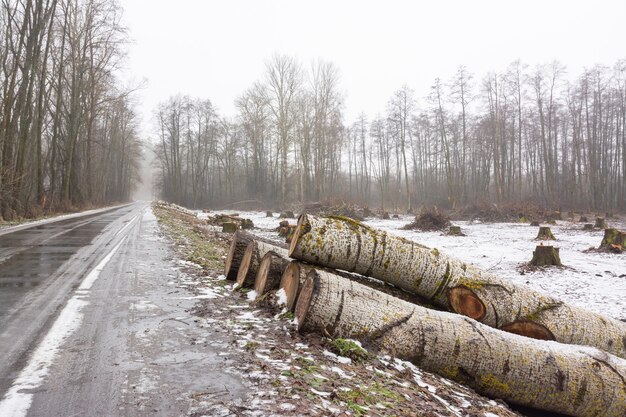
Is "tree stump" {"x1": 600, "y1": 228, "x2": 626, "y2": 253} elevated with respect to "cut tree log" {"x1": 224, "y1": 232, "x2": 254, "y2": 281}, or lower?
lower

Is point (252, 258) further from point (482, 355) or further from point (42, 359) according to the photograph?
point (482, 355)

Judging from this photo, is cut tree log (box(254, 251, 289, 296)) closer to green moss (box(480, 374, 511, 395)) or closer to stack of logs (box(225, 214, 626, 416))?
stack of logs (box(225, 214, 626, 416))

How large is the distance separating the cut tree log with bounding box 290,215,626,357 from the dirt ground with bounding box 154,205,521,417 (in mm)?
1066

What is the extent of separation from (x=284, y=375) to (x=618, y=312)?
6579 mm

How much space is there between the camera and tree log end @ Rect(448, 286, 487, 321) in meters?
4.70

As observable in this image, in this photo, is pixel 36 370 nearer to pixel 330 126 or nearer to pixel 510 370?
pixel 510 370

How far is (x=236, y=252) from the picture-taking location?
21.1 ft

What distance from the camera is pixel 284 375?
2982 mm

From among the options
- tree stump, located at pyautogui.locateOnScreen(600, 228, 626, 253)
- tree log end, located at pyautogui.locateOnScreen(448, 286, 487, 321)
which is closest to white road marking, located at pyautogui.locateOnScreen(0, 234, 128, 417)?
tree log end, located at pyautogui.locateOnScreen(448, 286, 487, 321)

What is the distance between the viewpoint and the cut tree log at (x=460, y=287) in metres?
4.59

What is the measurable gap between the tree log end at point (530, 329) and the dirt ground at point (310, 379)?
4.43 ft

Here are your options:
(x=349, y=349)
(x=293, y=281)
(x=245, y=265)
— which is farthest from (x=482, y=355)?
(x=245, y=265)

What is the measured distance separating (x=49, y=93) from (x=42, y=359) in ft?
99.4

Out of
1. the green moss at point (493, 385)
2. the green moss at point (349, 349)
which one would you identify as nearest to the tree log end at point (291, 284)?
the green moss at point (349, 349)
